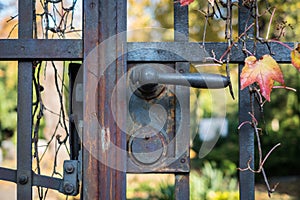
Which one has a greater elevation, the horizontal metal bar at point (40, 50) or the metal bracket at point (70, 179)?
the horizontal metal bar at point (40, 50)

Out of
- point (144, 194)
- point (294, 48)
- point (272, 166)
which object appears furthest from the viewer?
point (272, 166)

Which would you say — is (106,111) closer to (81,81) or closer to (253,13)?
(81,81)

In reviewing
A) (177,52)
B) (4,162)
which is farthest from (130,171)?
(4,162)

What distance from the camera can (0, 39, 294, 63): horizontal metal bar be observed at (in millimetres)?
948

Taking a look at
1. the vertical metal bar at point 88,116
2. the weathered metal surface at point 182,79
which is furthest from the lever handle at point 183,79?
→ the vertical metal bar at point 88,116

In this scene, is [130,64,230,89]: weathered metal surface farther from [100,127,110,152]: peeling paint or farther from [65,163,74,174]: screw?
[65,163,74,174]: screw

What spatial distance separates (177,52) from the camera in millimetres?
948

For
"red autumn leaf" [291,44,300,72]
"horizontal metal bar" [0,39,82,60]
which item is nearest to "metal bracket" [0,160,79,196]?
"horizontal metal bar" [0,39,82,60]

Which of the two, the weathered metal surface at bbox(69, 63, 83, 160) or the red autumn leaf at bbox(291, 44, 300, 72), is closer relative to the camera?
the red autumn leaf at bbox(291, 44, 300, 72)

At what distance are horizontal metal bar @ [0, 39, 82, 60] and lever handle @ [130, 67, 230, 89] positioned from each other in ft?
0.48

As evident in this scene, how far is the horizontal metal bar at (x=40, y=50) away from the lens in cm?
95

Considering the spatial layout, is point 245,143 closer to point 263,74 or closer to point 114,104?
point 263,74

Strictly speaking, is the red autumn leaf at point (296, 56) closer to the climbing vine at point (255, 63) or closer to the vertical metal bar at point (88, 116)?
the climbing vine at point (255, 63)

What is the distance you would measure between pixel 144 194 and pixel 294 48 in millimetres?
4701
